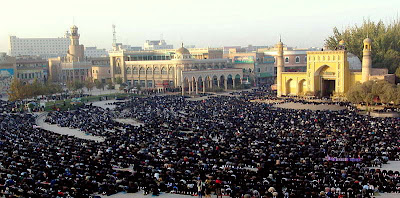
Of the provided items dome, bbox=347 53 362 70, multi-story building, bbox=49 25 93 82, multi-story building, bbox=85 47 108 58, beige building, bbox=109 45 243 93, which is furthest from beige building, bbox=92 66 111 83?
multi-story building, bbox=85 47 108 58

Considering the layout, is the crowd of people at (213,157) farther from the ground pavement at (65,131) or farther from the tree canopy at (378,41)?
the tree canopy at (378,41)

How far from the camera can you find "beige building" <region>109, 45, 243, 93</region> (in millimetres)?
68188

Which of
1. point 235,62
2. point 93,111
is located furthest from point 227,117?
point 235,62

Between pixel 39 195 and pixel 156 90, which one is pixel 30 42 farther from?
pixel 39 195

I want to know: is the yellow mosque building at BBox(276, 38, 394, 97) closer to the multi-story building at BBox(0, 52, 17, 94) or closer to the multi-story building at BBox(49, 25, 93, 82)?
the multi-story building at BBox(0, 52, 17, 94)

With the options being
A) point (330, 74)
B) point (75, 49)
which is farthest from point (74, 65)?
point (330, 74)

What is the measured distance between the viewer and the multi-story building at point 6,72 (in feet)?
221

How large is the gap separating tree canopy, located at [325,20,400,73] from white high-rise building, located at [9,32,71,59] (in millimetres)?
108273

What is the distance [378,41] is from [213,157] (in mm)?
43606

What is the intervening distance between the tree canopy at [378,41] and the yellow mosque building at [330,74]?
12.5 feet

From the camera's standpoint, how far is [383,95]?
38.3m

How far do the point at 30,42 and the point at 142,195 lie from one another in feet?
495

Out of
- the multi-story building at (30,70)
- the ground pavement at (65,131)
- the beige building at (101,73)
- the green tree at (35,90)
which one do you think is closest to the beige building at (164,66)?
the beige building at (101,73)

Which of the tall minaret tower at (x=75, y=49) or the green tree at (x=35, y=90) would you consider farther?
the tall minaret tower at (x=75, y=49)
